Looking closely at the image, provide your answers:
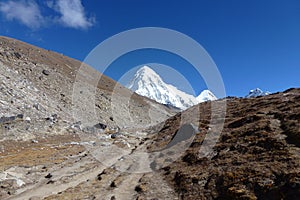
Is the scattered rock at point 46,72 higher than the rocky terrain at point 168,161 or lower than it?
higher

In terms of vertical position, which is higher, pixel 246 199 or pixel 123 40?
pixel 123 40

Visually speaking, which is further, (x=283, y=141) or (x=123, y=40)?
(x=123, y=40)

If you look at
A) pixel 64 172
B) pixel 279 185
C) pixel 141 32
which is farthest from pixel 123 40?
pixel 279 185

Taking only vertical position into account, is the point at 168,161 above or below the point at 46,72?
below

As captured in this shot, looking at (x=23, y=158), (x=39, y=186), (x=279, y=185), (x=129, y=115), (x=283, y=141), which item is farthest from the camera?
(x=129, y=115)

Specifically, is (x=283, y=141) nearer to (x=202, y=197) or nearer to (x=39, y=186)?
(x=202, y=197)

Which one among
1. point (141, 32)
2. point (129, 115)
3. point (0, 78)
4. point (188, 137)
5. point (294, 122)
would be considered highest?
point (129, 115)

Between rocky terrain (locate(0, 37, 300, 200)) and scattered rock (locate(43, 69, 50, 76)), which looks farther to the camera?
scattered rock (locate(43, 69, 50, 76))

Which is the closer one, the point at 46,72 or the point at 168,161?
the point at 168,161

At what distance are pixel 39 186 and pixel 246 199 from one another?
21.0 metres

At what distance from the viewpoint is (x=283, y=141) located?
19094 mm

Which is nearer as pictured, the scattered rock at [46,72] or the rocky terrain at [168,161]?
the rocky terrain at [168,161]

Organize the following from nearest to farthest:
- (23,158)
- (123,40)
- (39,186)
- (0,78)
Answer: (39,186) → (123,40) → (23,158) → (0,78)

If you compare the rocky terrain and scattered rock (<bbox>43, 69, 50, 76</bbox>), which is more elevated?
scattered rock (<bbox>43, 69, 50, 76</bbox>)
